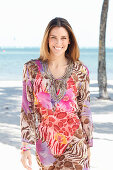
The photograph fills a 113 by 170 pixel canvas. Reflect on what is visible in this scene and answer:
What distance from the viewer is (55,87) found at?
8.91ft

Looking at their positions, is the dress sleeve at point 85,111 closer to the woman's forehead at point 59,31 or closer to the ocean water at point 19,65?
the woman's forehead at point 59,31

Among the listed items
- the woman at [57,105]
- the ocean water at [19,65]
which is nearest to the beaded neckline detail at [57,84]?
the woman at [57,105]

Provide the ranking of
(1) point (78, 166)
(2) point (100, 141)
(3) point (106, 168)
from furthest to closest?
(2) point (100, 141), (3) point (106, 168), (1) point (78, 166)

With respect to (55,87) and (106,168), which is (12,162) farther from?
(55,87)

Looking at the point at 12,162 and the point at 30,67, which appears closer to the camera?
the point at 30,67

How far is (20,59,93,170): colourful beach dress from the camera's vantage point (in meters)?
2.61

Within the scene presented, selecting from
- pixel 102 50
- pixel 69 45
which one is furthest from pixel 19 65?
pixel 69 45

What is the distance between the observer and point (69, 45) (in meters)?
2.86

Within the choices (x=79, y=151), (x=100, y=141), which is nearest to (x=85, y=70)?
(x=79, y=151)

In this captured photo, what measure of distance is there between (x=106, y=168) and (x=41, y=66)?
142 inches

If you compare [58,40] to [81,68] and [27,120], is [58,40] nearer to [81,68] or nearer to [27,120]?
[81,68]

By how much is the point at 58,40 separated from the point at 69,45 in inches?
6.3

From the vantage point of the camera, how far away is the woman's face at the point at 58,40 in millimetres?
2719

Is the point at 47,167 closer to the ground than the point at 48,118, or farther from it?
closer to the ground
